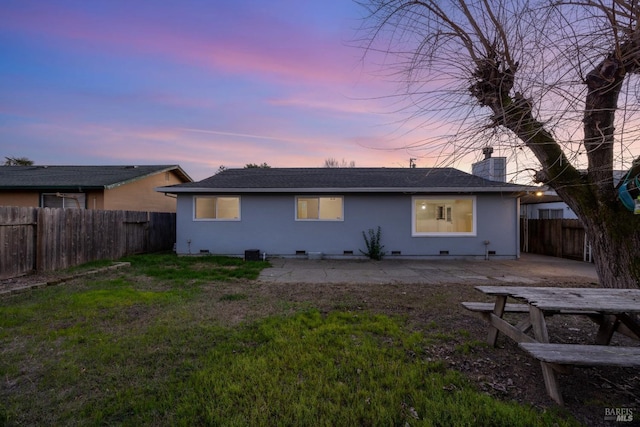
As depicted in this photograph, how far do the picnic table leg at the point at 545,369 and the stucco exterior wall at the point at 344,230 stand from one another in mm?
7760

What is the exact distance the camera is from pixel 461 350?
300 cm

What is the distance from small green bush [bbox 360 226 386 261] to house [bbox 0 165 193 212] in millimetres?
8865

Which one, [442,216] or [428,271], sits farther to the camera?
[442,216]

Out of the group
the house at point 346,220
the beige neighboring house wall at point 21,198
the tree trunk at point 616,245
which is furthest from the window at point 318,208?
the beige neighboring house wall at point 21,198

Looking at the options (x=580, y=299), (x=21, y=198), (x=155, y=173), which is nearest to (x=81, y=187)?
(x=21, y=198)

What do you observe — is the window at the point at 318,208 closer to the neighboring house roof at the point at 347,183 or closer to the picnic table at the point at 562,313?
the neighboring house roof at the point at 347,183

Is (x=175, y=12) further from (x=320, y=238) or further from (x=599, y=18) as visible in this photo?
(x=599, y=18)

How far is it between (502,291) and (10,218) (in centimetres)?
894

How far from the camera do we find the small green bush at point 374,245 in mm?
10062

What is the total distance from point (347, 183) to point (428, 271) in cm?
416

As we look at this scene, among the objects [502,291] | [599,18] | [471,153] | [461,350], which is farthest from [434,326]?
[599,18]

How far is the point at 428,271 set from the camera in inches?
313

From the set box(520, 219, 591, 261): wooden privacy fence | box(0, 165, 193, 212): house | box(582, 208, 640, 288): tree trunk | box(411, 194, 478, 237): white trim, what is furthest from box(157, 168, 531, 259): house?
box(582, 208, 640, 288): tree trunk

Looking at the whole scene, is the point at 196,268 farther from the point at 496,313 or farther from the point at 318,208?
the point at 496,313
